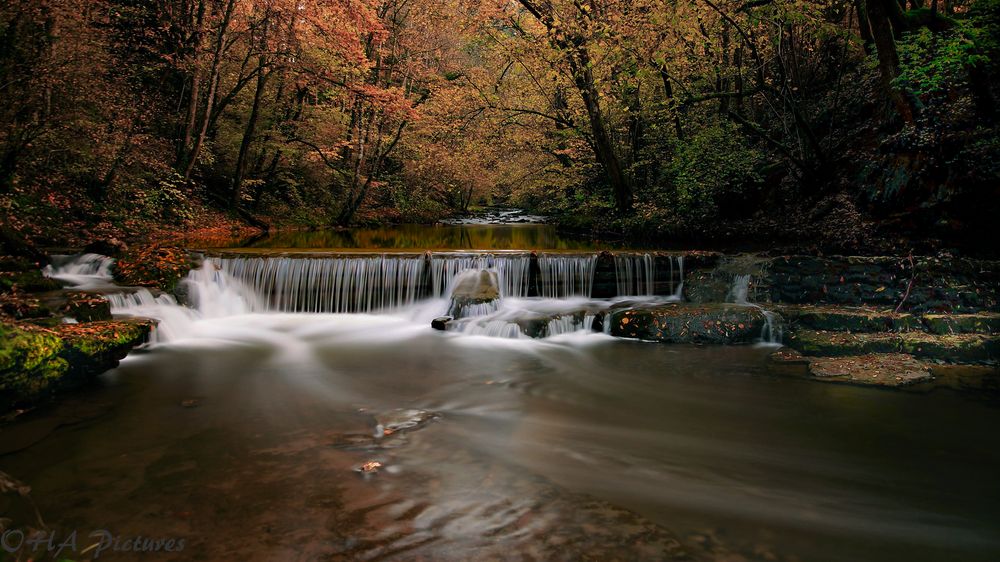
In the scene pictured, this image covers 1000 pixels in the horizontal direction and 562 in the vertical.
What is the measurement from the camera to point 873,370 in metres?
6.48

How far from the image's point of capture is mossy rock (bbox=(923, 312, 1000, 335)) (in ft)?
23.5

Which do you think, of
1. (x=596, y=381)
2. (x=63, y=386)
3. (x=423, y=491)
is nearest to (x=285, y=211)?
(x=63, y=386)

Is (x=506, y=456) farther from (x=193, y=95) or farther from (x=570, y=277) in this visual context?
(x=193, y=95)

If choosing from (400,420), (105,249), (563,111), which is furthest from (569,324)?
(563,111)

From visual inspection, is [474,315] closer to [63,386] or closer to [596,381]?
[596,381]

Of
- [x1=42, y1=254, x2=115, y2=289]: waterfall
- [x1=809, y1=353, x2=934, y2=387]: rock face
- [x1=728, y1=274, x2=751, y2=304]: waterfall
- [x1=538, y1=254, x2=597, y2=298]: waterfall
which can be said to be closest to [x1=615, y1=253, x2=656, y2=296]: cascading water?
[x1=538, y1=254, x2=597, y2=298]: waterfall

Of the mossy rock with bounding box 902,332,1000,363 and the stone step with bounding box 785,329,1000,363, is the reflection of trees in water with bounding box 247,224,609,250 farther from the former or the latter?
the mossy rock with bounding box 902,332,1000,363

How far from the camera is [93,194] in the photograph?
44.7ft

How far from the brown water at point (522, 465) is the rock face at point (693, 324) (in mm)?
1006

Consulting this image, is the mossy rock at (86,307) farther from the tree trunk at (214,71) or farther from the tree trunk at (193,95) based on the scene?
the tree trunk at (193,95)

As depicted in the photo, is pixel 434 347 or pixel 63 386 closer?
pixel 63 386

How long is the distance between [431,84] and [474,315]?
17490mm

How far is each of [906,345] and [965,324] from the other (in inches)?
38.2

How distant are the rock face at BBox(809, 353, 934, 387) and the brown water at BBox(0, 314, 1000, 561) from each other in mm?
284
